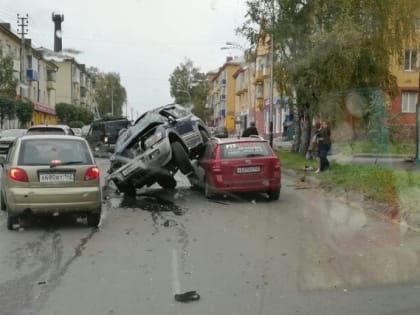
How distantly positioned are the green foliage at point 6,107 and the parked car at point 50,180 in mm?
34932

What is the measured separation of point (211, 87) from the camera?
115 meters

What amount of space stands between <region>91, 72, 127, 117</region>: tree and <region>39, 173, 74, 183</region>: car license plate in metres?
101

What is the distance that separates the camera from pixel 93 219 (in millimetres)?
9547

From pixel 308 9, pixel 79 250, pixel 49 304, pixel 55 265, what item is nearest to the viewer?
pixel 49 304

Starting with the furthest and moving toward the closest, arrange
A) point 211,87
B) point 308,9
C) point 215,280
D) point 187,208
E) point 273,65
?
point 211,87 → point 273,65 → point 308,9 → point 187,208 → point 215,280

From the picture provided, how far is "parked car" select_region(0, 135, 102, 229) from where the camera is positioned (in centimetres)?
895

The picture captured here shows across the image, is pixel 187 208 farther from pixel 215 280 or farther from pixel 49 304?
pixel 49 304

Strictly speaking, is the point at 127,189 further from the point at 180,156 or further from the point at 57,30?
the point at 57,30

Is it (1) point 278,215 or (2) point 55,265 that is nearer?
(2) point 55,265

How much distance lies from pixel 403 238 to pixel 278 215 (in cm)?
281

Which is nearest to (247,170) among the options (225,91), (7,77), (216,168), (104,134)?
(216,168)

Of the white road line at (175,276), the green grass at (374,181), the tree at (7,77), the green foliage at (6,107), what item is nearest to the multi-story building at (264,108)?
the tree at (7,77)

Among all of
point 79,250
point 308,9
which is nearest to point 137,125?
point 79,250

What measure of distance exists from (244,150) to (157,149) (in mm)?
1879
